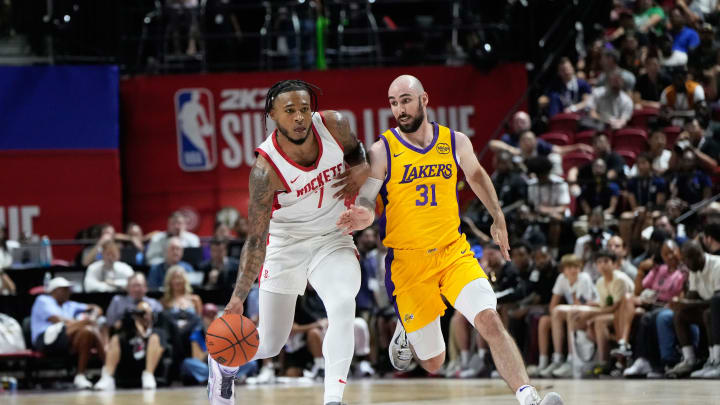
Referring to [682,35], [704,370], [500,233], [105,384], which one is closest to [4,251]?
[105,384]

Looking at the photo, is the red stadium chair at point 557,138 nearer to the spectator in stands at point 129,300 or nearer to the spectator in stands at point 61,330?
the spectator in stands at point 129,300

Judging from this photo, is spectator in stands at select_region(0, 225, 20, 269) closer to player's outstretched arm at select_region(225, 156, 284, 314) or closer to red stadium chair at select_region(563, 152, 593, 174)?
red stadium chair at select_region(563, 152, 593, 174)

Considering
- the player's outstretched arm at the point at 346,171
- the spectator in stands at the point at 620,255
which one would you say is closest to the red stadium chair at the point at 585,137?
the spectator in stands at the point at 620,255

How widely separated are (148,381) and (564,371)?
5076mm

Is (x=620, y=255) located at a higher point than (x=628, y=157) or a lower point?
lower

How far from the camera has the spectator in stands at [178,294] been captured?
1439 centimetres

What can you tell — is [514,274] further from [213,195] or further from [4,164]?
[4,164]

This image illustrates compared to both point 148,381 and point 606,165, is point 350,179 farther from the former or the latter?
point 606,165

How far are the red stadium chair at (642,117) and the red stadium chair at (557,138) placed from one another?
3.40 feet

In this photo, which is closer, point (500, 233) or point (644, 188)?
point (500, 233)

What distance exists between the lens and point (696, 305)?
38.9 ft

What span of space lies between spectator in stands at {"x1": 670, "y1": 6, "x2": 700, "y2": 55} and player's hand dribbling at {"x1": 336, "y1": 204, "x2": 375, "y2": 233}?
1248 centimetres

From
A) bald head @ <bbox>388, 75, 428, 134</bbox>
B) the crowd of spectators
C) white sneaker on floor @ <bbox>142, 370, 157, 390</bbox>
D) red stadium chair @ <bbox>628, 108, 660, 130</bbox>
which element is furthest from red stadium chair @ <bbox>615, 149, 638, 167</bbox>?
bald head @ <bbox>388, 75, 428, 134</bbox>

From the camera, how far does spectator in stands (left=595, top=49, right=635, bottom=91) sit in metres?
17.1
